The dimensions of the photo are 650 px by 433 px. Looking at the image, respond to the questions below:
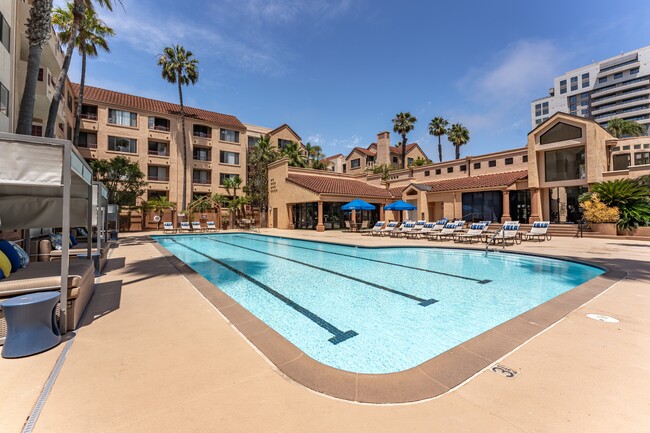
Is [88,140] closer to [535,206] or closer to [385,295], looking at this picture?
[385,295]

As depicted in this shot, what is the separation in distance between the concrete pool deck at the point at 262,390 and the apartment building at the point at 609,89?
109593 mm

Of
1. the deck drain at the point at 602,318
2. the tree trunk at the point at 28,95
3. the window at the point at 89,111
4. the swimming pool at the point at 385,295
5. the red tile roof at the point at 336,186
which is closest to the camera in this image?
the swimming pool at the point at 385,295

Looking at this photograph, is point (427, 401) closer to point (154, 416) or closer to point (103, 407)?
point (154, 416)

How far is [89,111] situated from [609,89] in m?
122

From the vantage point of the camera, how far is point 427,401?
2592mm

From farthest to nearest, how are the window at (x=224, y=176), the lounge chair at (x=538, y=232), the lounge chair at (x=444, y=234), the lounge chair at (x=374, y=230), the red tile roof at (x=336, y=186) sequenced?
the window at (x=224, y=176) → the red tile roof at (x=336, y=186) → the lounge chair at (x=374, y=230) → the lounge chair at (x=444, y=234) → the lounge chair at (x=538, y=232)

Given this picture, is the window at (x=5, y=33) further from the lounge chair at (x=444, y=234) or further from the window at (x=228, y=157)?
the window at (x=228, y=157)

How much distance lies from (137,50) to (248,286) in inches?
667

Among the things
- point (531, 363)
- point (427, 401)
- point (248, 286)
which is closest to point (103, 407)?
point (427, 401)

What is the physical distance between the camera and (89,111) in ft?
103

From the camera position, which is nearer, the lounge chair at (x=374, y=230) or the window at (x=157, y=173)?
the lounge chair at (x=374, y=230)

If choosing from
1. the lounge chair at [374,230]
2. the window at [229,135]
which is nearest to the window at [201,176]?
the window at [229,135]

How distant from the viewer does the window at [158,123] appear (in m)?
34.5

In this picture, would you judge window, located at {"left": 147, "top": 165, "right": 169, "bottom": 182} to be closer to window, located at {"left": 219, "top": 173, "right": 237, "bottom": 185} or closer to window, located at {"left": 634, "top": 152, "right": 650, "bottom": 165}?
window, located at {"left": 219, "top": 173, "right": 237, "bottom": 185}
